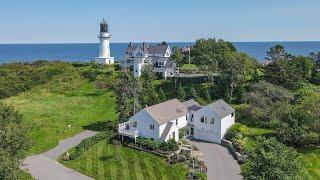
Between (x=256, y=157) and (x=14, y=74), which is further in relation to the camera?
(x=14, y=74)

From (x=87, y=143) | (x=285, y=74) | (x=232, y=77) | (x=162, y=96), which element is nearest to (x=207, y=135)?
(x=87, y=143)

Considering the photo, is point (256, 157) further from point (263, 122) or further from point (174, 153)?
point (263, 122)

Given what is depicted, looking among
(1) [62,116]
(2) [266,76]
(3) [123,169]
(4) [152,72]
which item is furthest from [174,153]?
(4) [152,72]

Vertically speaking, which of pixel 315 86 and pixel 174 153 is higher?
pixel 315 86

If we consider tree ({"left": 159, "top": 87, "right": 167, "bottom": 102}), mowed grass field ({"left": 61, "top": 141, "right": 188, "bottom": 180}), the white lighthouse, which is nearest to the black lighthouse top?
the white lighthouse

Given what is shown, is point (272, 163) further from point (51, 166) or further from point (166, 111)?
point (166, 111)

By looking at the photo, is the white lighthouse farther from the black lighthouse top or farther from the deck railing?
the deck railing
